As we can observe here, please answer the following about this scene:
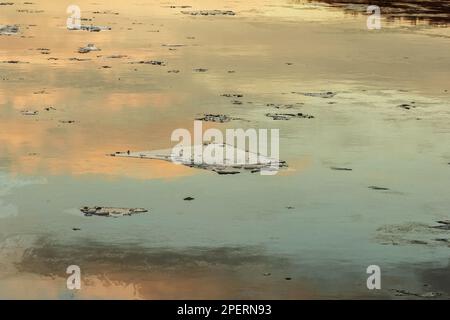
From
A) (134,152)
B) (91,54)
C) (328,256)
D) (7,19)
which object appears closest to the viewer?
(328,256)

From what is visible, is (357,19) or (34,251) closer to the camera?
(34,251)

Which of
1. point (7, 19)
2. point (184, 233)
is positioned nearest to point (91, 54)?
point (7, 19)

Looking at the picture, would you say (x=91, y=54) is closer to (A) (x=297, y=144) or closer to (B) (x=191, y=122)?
(B) (x=191, y=122)

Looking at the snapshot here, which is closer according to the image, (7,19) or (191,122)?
(191,122)

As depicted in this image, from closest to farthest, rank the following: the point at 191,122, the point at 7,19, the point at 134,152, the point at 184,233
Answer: the point at 184,233, the point at 134,152, the point at 191,122, the point at 7,19

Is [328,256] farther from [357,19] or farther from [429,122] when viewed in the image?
[357,19]
